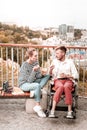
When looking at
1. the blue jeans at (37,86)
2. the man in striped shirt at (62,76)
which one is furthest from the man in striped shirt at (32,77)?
the man in striped shirt at (62,76)

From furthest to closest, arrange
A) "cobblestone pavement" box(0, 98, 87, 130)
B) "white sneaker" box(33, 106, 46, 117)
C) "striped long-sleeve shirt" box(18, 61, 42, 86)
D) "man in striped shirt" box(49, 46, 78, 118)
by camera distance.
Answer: "striped long-sleeve shirt" box(18, 61, 42, 86)
"white sneaker" box(33, 106, 46, 117)
"man in striped shirt" box(49, 46, 78, 118)
"cobblestone pavement" box(0, 98, 87, 130)

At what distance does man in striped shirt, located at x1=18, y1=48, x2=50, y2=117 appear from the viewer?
202 inches

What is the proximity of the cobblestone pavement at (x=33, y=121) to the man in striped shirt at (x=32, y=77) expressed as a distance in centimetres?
24

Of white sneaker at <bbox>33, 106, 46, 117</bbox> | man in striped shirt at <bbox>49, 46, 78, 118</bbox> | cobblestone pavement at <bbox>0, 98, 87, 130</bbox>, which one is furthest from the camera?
white sneaker at <bbox>33, 106, 46, 117</bbox>

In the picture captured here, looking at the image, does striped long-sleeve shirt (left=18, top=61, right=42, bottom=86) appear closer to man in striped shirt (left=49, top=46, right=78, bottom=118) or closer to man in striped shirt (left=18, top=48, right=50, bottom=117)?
man in striped shirt (left=18, top=48, right=50, bottom=117)

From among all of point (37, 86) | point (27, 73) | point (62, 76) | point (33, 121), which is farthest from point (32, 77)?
point (33, 121)

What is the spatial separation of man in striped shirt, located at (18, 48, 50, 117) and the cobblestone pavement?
9.4 inches

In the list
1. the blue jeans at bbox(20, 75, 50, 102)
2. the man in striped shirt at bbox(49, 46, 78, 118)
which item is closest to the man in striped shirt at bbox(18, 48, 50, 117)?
the blue jeans at bbox(20, 75, 50, 102)

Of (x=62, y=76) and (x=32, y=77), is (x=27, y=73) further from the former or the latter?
(x=62, y=76)

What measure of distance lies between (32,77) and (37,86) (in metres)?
0.26

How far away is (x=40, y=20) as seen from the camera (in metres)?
29.9

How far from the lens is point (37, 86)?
5.15m

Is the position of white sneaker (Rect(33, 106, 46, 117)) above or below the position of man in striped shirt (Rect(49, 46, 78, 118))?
below

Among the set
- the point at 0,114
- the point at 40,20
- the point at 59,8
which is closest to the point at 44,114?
the point at 0,114
